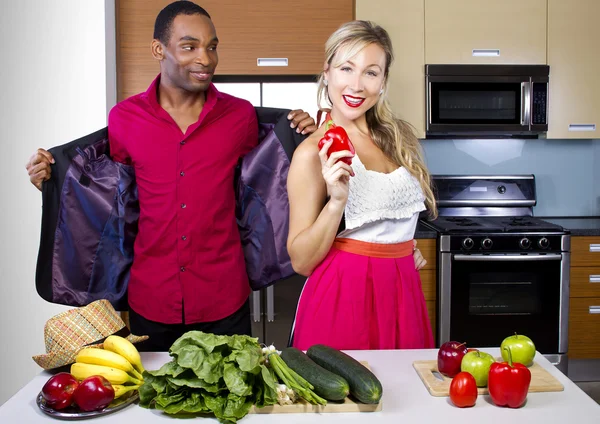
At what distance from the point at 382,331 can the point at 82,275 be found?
1078mm

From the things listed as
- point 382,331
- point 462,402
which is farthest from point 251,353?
point 382,331

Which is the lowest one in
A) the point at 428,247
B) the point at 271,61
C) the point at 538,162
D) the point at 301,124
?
the point at 428,247

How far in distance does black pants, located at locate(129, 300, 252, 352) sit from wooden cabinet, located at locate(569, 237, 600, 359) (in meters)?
2.14

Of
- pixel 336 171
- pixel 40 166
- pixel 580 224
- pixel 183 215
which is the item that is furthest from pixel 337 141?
pixel 580 224

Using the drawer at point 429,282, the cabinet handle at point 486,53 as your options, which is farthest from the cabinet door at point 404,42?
the drawer at point 429,282

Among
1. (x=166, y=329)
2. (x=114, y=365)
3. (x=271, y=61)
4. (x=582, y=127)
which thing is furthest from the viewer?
(x=582, y=127)

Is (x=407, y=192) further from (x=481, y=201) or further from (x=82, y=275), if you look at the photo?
(x=481, y=201)

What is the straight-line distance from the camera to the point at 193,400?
1.20m

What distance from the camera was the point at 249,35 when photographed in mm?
3434

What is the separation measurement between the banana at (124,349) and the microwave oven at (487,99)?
2.56 metres

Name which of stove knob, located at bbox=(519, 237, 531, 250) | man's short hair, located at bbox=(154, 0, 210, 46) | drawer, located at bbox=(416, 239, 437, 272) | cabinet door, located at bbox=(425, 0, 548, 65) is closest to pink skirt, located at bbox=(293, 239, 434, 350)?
man's short hair, located at bbox=(154, 0, 210, 46)

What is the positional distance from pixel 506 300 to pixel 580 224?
2.22ft

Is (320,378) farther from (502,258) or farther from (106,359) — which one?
(502,258)

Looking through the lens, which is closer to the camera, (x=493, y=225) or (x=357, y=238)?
(x=357, y=238)
